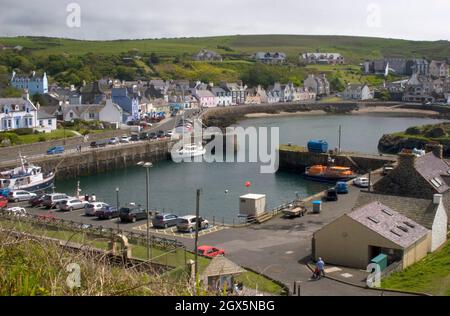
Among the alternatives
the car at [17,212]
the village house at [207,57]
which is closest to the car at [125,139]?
the car at [17,212]

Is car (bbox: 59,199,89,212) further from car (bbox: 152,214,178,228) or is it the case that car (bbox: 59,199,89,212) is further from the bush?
the bush

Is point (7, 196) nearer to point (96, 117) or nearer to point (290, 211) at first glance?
point (290, 211)

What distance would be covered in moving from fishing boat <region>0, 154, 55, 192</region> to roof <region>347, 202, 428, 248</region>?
1965 centimetres

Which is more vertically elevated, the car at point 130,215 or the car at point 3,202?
the car at point 130,215

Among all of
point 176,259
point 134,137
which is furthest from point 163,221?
point 134,137

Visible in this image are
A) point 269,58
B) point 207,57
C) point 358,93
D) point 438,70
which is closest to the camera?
point 358,93

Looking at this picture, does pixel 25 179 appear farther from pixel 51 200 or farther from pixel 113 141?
pixel 113 141

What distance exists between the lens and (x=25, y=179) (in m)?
32.0

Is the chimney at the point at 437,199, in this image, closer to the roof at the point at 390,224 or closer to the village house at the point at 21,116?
the roof at the point at 390,224

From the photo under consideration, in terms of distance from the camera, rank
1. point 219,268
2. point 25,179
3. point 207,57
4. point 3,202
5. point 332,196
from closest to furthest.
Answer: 1. point 219,268
2. point 3,202
3. point 332,196
4. point 25,179
5. point 207,57

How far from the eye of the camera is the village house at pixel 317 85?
110 m

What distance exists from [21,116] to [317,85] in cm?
7271

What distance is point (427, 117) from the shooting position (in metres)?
85.2

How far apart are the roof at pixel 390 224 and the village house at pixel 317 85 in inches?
3631
